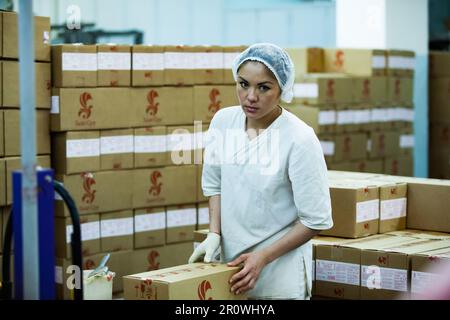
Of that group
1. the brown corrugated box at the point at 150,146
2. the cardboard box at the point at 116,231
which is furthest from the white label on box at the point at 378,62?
the cardboard box at the point at 116,231

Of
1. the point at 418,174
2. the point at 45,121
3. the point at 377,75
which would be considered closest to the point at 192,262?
the point at 45,121

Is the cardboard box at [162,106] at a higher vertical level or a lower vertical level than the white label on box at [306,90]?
lower

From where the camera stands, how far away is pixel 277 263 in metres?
3.10

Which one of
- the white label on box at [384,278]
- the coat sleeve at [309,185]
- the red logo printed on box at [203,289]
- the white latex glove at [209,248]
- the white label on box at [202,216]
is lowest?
the white label on box at [384,278]

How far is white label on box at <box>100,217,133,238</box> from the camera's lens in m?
5.40

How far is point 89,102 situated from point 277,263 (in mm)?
2486

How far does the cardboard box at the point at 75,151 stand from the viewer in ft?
16.9

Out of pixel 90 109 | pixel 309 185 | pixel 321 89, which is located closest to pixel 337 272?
pixel 309 185

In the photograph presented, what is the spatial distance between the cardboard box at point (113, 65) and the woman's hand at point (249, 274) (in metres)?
2.60

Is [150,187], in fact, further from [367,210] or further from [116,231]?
[367,210]

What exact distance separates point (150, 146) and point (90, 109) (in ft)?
1.69

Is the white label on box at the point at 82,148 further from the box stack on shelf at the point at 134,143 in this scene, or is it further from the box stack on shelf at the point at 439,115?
the box stack on shelf at the point at 439,115

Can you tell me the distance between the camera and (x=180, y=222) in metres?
5.78
